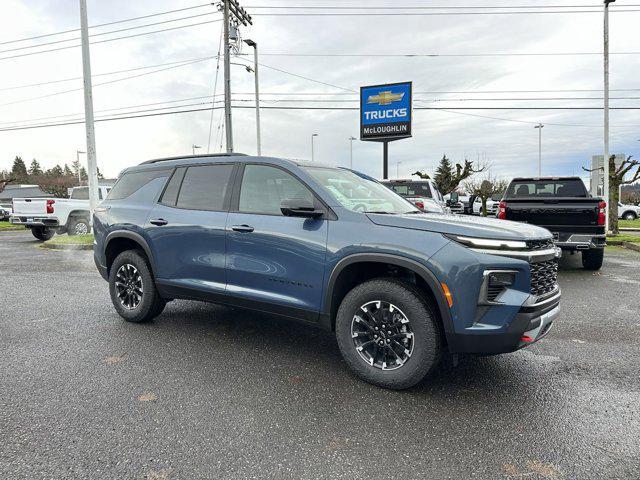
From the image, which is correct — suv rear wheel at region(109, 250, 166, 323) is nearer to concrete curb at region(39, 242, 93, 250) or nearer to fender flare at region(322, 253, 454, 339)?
fender flare at region(322, 253, 454, 339)

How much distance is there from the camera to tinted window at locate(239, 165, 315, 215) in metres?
3.95

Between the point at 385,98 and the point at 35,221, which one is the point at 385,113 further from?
the point at 35,221

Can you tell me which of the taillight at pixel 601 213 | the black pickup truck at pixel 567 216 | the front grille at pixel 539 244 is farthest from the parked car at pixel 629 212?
the front grille at pixel 539 244

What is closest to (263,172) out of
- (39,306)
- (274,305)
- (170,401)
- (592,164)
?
(274,305)

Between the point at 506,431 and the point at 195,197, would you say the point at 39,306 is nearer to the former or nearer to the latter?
the point at 195,197

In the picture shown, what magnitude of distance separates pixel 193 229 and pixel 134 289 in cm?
128

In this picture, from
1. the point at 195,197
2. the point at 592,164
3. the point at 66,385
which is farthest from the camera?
the point at 592,164

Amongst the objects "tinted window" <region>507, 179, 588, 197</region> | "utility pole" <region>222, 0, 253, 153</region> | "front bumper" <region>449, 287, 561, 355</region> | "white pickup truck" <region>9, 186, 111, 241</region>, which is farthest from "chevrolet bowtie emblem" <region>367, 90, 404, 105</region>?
"front bumper" <region>449, 287, 561, 355</region>

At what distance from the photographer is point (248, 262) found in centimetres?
400

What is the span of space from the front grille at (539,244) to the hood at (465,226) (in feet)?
0.10

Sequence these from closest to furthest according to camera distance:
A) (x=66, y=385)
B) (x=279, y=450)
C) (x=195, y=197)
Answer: (x=279, y=450) < (x=66, y=385) < (x=195, y=197)

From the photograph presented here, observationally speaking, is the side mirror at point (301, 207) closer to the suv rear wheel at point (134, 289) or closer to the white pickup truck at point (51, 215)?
the suv rear wheel at point (134, 289)

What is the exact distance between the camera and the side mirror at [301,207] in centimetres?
354

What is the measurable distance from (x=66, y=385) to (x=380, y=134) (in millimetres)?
20561
